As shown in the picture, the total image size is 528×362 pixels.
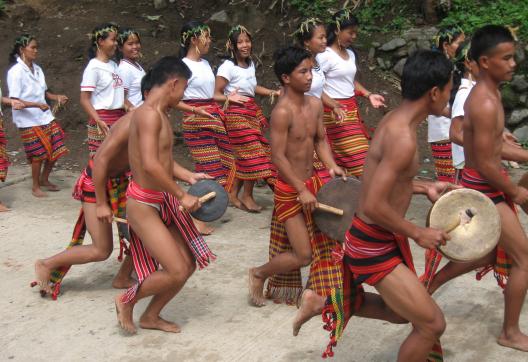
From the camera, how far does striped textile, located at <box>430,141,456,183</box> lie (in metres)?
6.17

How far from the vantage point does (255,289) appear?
513cm

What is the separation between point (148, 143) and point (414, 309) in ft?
5.84

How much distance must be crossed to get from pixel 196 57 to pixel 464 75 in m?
2.66

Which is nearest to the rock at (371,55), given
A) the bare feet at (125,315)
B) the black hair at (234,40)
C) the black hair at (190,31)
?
the black hair at (234,40)

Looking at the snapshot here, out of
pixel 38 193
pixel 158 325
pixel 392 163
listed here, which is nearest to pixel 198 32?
pixel 38 193

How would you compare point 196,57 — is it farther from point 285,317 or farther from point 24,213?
point 285,317

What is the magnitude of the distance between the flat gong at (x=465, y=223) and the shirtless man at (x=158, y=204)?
1.51 meters

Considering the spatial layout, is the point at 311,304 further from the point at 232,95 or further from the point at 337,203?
the point at 232,95

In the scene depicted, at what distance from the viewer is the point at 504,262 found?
4.51 metres

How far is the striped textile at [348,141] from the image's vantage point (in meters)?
6.75

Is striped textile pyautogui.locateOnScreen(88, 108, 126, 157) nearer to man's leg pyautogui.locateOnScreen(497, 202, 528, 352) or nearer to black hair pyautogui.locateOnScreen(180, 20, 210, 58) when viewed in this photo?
black hair pyautogui.locateOnScreen(180, 20, 210, 58)

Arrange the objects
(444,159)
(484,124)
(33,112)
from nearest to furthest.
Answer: (484,124), (444,159), (33,112)

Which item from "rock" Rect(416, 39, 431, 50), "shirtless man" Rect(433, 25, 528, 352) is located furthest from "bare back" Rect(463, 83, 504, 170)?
"rock" Rect(416, 39, 431, 50)

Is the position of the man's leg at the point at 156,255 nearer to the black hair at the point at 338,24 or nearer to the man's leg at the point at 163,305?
the man's leg at the point at 163,305
